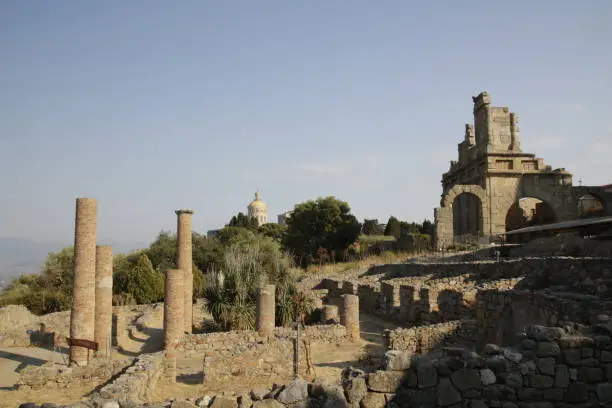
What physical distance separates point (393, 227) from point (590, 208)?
91.4ft

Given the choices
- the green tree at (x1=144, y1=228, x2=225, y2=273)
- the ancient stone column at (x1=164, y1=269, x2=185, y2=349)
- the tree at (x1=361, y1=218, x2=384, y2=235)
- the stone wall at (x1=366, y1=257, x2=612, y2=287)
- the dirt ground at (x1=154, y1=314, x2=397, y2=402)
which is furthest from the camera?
the tree at (x1=361, y1=218, x2=384, y2=235)

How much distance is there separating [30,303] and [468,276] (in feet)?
76.3

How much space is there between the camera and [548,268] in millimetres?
16031

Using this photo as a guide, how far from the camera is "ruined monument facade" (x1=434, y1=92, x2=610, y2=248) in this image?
3331 centimetres

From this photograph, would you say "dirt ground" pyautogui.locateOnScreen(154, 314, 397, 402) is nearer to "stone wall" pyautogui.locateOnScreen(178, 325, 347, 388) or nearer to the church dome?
"stone wall" pyautogui.locateOnScreen(178, 325, 347, 388)

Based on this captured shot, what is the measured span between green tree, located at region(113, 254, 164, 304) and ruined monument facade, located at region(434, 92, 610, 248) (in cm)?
1722

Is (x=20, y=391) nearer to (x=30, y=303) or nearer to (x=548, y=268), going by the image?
(x=548, y=268)

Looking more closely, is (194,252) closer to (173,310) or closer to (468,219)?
(468,219)

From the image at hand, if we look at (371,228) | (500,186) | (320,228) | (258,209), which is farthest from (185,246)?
(258,209)

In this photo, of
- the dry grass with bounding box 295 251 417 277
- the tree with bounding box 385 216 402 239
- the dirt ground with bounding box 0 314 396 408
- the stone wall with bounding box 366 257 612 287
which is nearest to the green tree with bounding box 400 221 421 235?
the tree with bounding box 385 216 402 239

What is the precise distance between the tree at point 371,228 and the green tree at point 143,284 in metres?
44.8

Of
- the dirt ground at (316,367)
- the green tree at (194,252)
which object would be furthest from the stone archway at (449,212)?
the dirt ground at (316,367)

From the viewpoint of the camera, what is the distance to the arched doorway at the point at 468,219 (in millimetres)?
33500

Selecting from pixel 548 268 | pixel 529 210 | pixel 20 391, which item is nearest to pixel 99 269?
pixel 20 391
